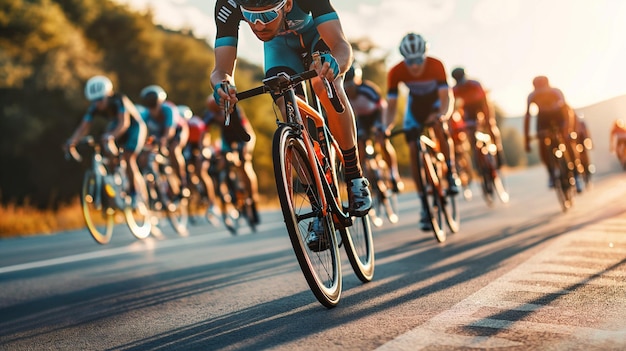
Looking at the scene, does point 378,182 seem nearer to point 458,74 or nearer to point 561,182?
point 561,182

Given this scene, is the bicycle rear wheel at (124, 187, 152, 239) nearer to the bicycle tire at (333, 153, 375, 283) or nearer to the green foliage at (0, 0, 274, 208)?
the bicycle tire at (333, 153, 375, 283)

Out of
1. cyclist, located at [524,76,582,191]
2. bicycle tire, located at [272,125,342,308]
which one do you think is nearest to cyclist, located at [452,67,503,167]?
cyclist, located at [524,76,582,191]

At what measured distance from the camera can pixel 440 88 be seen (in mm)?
8602

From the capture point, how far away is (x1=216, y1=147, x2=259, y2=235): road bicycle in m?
11.6

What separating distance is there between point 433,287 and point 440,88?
13.5 feet

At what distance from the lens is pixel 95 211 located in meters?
10.3

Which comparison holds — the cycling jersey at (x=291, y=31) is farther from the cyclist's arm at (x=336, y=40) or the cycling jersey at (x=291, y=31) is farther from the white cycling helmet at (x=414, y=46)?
the white cycling helmet at (x=414, y=46)

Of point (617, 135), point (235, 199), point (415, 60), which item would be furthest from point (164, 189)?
point (617, 135)

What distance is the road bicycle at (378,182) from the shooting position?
10672mm

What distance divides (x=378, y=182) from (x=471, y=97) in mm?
4202

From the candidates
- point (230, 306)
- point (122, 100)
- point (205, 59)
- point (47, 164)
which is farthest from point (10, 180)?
point (230, 306)

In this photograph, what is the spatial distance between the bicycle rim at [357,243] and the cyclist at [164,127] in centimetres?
791

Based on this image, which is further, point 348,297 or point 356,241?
point 356,241

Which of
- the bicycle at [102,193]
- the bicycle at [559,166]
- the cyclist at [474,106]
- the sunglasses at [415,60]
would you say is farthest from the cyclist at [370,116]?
the bicycle at [102,193]
